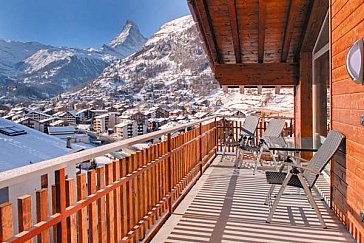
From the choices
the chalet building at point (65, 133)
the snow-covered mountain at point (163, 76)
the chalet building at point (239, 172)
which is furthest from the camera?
the snow-covered mountain at point (163, 76)

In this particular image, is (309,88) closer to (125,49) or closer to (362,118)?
(362,118)

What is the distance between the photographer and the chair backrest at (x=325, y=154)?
10.6ft

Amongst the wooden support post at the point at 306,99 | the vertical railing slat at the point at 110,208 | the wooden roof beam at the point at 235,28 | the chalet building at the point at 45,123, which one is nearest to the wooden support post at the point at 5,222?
the vertical railing slat at the point at 110,208

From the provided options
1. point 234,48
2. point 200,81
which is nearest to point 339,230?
point 234,48

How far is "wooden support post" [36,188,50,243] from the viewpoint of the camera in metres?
1.44

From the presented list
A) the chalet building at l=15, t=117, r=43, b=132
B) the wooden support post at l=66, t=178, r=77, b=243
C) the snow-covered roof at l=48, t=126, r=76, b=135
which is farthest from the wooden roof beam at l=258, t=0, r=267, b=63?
the chalet building at l=15, t=117, r=43, b=132

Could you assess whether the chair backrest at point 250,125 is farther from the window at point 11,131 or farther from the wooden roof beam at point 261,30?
the window at point 11,131

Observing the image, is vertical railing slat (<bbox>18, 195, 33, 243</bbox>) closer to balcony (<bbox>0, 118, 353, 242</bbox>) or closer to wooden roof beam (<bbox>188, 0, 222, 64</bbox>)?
balcony (<bbox>0, 118, 353, 242</bbox>)

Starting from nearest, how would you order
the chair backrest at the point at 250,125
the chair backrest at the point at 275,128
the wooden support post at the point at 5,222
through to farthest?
1. the wooden support post at the point at 5,222
2. the chair backrest at the point at 275,128
3. the chair backrest at the point at 250,125

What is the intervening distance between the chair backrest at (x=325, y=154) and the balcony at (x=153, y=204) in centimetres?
47

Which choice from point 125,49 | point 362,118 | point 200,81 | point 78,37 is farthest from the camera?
point 125,49

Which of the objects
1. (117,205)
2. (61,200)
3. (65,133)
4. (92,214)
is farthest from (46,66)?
(61,200)

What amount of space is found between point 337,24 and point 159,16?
94505mm

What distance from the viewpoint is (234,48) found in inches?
267
